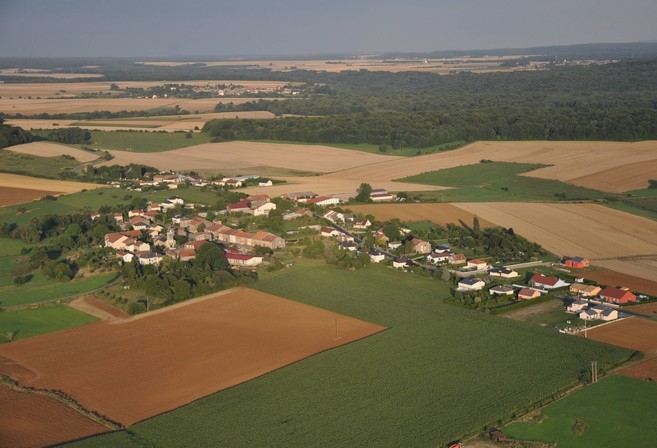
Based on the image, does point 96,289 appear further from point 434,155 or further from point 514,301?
point 434,155

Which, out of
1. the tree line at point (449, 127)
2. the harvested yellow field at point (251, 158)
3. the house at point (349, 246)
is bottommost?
the harvested yellow field at point (251, 158)

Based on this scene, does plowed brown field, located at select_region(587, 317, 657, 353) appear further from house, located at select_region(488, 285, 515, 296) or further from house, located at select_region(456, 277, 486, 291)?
house, located at select_region(456, 277, 486, 291)

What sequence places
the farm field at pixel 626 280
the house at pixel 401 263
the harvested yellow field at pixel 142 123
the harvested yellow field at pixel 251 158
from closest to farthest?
the farm field at pixel 626 280, the house at pixel 401 263, the harvested yellow field at pixel 251 158, the harvested yellow field at pixel 142 123

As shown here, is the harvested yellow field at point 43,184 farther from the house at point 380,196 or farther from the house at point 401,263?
the house at point 401,263

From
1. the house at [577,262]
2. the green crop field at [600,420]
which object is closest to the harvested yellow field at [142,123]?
the house at [577,262]

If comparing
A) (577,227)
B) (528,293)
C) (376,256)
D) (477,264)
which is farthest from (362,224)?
(528,293)

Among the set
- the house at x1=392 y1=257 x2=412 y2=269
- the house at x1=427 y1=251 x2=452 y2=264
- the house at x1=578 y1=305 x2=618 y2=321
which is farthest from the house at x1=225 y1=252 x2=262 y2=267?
the house at x1=578 y1=305 x2=618 y2=321
